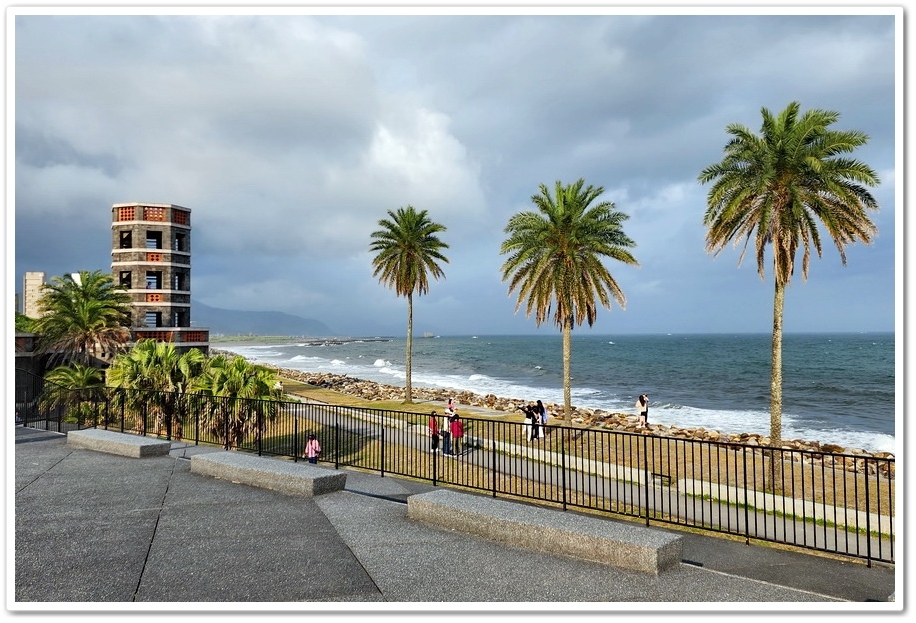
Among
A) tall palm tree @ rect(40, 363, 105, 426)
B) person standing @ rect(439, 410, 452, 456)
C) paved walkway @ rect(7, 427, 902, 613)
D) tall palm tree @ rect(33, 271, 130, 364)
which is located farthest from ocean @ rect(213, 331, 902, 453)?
tall palm tree @ rect(33, 271, 130, 364)

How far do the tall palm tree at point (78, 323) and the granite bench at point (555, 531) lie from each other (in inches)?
1163

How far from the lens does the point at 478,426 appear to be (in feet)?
102

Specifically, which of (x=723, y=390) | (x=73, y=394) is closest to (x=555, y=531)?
(x=73, y=394)

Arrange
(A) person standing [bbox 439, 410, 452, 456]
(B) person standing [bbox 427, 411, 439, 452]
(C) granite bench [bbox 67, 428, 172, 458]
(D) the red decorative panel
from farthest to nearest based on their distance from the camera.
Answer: (D) the red decorative panel
(A) person standing [bbox 439, 410, 452, 456]
(B) person standing [bbox 427, 411, 439, 452]
(C) granite bench [bbox 67, 428, 172, 458]

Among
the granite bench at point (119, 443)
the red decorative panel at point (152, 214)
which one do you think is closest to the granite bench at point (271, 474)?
the granite bench at point (119, 443)

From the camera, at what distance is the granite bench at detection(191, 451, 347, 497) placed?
10.2 metres

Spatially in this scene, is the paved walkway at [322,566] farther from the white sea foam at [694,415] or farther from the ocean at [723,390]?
the ocean at [723,390]

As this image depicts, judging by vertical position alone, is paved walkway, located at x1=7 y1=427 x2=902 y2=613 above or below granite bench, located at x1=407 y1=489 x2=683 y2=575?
below

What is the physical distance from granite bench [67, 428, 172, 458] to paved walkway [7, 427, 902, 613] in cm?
297

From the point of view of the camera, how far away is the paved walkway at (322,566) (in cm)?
621

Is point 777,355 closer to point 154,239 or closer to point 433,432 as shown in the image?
point 433,432

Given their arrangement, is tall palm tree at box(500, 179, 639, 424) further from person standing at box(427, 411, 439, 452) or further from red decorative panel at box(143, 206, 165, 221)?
red decorative panel at box(143, 206, 165, 221)
